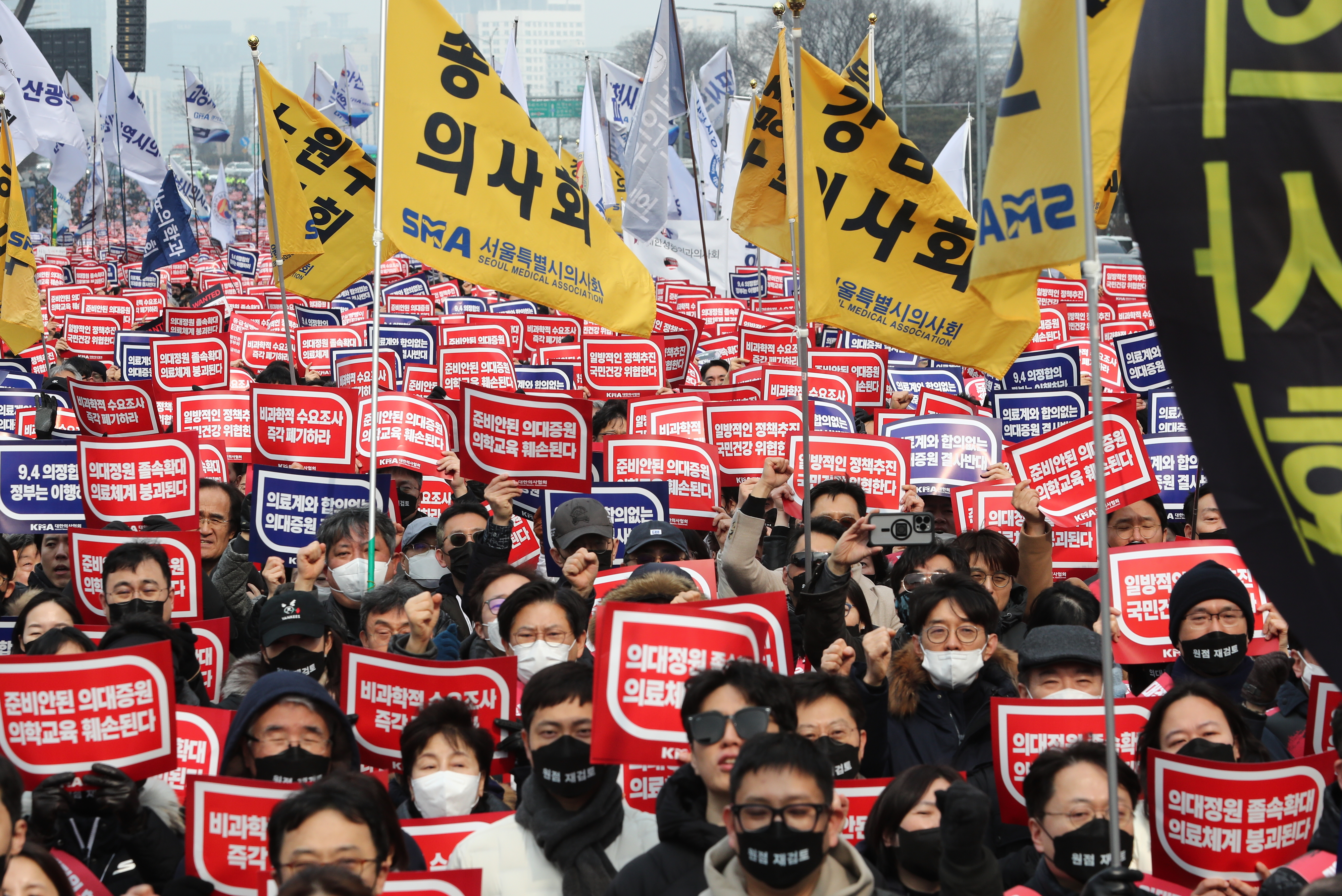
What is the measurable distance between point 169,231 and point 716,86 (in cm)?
974

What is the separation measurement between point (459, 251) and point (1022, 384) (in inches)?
268

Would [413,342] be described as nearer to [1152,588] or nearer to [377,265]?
[377,265]

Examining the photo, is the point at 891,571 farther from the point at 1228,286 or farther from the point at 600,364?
the point at 600,364

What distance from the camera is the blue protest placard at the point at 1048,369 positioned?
13.4m

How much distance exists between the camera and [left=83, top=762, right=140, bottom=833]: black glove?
4699mm

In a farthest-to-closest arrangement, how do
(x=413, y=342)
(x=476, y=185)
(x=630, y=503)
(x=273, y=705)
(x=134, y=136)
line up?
(x=134, y=136)
(x=413, y=342)
(x=630, y=503)
(x=476, y=185)
(x=273, y=705)

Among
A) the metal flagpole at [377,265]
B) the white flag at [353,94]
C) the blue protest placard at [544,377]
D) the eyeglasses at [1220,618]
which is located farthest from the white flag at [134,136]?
the eyeglasses at [1220,618]

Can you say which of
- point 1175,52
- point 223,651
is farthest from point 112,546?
point 1175,52

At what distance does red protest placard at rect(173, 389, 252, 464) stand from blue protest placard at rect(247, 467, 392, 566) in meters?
3.05

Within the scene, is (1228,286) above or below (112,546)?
above

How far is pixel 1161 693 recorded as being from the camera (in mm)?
5930

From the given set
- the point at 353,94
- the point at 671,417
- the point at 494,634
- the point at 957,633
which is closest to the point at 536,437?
the point at 671,417

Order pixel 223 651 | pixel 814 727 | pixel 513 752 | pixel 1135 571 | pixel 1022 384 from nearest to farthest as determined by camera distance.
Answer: pixel 814 727, pixel 513 752, pixel 223 651, pixel 1135 571, pixel 1022 384

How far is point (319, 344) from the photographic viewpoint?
16453mm
